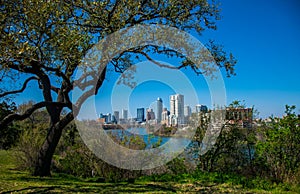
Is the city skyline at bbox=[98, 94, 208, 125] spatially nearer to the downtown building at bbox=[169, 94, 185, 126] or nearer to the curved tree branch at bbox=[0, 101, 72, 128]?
the downtown building at bbox=[169, 94, 185, 126]

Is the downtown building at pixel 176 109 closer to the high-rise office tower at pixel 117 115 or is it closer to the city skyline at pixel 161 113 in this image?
the city skyline at pixel 161 113

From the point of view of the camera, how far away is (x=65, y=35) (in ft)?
21.2

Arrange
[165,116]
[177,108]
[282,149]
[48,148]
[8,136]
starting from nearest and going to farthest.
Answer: [282,149] → [177,108] → [165,116] → [48,148] → [8,136]

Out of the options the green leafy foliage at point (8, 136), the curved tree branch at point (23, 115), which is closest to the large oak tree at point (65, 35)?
the curved tree branch at point (23, 115)

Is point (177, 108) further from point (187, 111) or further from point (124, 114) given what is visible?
point (124, 114)

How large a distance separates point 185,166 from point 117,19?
4669 millimetres

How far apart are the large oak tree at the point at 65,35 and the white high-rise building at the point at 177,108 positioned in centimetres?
122

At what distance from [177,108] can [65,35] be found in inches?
138

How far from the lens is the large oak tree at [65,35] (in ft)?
19.2

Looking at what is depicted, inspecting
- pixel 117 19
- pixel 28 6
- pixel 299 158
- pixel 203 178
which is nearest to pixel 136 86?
pixel 117 19

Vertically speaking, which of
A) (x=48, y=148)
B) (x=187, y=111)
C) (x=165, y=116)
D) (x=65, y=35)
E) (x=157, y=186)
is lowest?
(x=157, y=186)

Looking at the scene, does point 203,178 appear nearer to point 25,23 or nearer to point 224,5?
point 224,5

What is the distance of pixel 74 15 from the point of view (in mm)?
7449

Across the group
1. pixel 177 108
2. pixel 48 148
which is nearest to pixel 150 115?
pixel 177 108
